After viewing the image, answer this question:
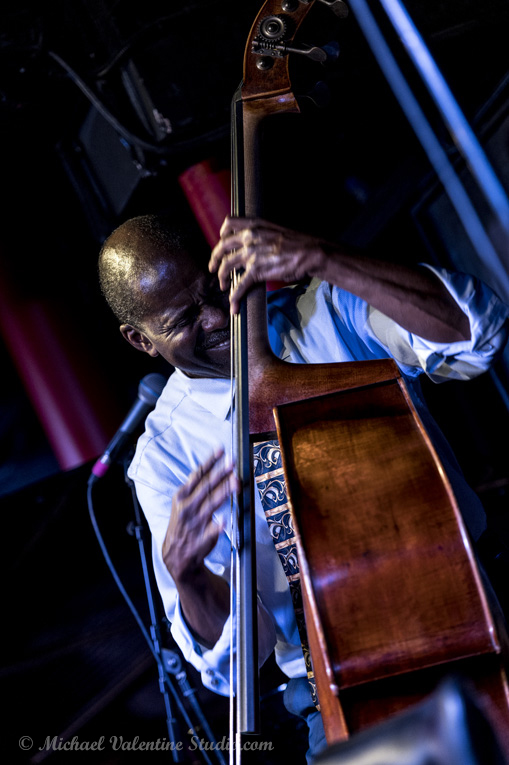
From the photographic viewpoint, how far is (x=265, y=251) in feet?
3.80

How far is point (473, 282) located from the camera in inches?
49.3

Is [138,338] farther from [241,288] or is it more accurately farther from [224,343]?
[241,288]

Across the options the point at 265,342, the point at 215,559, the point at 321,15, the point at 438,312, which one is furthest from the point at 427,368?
the point at 321,15

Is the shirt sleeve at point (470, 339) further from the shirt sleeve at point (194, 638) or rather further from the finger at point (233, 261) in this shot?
the shirt sleeve at point (194, 638)

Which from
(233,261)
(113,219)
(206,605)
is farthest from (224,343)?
(113,219)

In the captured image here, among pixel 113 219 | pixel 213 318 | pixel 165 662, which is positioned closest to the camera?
pixel 213 318

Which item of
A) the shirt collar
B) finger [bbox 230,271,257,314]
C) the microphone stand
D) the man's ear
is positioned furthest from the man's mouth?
the microphone stand

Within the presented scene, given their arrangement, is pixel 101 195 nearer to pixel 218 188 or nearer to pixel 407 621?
pixel 218 188

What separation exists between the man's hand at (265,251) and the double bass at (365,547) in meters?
0.12

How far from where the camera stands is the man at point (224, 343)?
117cm

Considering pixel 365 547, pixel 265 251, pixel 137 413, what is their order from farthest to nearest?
pixel 137 413 < pixel 265 251 < pixel 365 547

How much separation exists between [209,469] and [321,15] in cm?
113

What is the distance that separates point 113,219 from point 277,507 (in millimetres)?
1844

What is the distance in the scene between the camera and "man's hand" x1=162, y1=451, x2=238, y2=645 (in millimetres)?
1109
